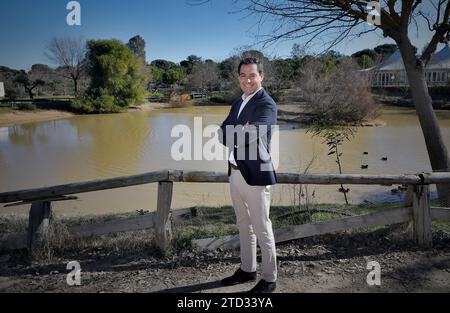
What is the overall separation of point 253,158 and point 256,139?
0.48ft

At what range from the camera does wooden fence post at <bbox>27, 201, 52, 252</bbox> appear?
337 cm

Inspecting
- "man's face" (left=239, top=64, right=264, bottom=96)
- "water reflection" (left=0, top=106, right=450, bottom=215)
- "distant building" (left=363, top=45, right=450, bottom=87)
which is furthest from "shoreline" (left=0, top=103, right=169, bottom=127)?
"distant building" (left=363, top=45, right=450, bottom=87)

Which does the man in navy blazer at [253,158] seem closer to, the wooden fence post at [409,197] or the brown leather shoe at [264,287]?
the brown leather shoe at [264,287]

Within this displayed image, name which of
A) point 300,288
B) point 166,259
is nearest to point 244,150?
point 300,288

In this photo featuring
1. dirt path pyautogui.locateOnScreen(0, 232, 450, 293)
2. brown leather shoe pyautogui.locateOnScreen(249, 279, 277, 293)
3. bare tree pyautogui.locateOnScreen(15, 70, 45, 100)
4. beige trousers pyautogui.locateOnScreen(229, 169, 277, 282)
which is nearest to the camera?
beige trousers pyautogui.locateOnScreen(229, 169, 277, 282)

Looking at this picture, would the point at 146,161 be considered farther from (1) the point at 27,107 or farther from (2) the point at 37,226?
(1) the point at 27,107

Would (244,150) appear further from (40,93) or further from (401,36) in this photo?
(40,93)

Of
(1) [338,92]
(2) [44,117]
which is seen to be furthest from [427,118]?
(2) [44,117]

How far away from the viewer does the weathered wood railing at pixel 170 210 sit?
11.0 feet

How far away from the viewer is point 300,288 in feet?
9.46

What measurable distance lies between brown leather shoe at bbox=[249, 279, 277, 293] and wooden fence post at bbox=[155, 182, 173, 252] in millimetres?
1076

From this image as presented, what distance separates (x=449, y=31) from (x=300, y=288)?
4.53m

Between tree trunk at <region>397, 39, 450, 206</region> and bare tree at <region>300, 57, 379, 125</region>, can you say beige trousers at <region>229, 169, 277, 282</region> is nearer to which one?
tree trunk at <region>397, 39, 450, 206</region>

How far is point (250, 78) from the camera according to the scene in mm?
2641
